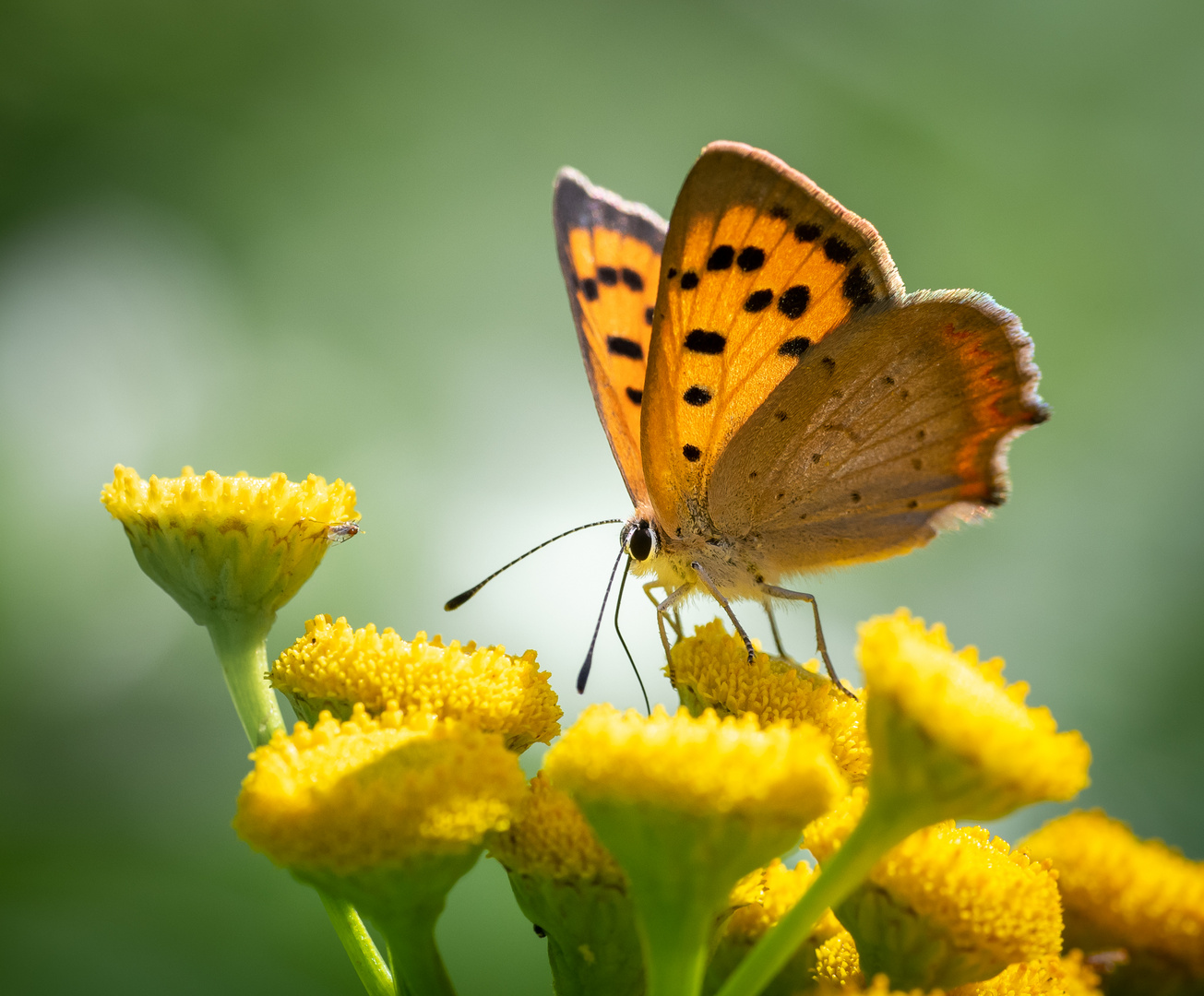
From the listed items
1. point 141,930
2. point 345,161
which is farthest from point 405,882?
point 345,161

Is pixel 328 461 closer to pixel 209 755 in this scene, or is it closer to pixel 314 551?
pixel 209 755

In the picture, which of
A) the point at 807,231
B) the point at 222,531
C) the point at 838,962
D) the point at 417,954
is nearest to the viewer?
the point at 417,954

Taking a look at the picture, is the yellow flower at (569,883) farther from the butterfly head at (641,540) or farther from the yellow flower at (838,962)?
the butterfly head at (641,540)

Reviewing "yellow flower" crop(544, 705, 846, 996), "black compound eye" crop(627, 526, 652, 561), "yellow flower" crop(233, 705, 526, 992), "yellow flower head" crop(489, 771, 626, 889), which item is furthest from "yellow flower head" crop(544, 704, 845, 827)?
"black compound eye" crop(627, 526, 652, 561)

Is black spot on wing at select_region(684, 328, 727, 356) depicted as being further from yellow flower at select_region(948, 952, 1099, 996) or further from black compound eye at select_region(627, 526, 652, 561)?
yellow flower at select_region(948, 952, 1099, 996)

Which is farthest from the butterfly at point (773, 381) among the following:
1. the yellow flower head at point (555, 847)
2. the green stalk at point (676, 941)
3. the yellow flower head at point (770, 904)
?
the green stalk at point (676, 941)

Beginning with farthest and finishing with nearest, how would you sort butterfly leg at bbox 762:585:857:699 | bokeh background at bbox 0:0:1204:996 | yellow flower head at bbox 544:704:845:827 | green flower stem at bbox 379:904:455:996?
bokeh background at bbox 0:0:1204:996, butterfly leg at bbox 762:585:857:699, green flower stem at bbox 379:904:455:996, yellow flower head at bbox 544:704:845:827

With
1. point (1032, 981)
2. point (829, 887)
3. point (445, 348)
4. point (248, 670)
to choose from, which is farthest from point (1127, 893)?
point (445, 348)

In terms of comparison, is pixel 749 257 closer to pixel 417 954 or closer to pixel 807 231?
pixel 807 231
